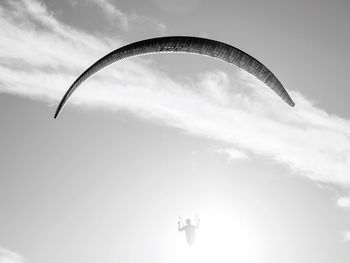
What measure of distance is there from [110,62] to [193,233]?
120ft

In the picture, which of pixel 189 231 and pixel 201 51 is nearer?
pixel 201 51

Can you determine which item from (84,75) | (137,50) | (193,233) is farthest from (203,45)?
(193,233)

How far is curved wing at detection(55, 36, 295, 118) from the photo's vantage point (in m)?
11.3

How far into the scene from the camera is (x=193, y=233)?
1784 inches

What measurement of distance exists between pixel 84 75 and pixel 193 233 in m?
35.9

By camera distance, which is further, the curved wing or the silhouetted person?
the silhouetted person

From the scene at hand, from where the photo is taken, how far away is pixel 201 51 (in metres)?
11.6

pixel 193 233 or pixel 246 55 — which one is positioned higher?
pixel 193 233

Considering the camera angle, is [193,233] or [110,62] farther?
[193,233]

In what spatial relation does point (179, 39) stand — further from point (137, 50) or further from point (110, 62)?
point (110, 62)

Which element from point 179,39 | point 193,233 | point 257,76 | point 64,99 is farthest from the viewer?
point 193,233

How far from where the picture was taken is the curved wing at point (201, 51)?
1126 centimetres

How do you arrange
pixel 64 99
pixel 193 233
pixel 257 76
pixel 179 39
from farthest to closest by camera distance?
pixel 193 233
pixel 64 99
pixel 257 76
pixel 179 39

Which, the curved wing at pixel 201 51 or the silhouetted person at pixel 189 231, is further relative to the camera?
the silhouetted person at pixel 189 231
